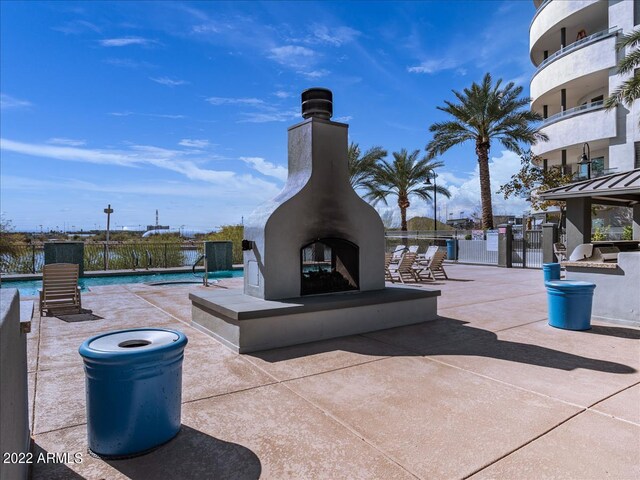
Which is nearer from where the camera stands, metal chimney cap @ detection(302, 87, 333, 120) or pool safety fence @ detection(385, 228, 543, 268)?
metal chimney cap @ detection(302, 87, 333, 120)

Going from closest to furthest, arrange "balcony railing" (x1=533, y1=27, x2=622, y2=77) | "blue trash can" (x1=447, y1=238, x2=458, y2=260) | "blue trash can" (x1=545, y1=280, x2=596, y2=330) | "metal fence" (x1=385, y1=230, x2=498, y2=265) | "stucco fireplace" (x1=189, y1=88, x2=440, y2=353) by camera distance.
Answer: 1. "stucco fireplace" (x1=189, y1=88, x2=440, y2=353)
2. "blue trash can" (x1=545, y1=280, x2=596, y2=330)
3. "metal fence" (x1=385, y1=230, x2=498, y2=265)
4. "blue trash can" (x1=447, y1=238, x2=458, y2=260)
5. "balcony railing" (x1=533, y1=27, x2=622, y2=77)

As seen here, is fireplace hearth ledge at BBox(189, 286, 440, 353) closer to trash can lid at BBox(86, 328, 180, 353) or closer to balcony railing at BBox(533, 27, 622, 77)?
trash can lid at BBox(86, 328, 180, 353)

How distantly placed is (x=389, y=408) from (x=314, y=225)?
12.4 ft

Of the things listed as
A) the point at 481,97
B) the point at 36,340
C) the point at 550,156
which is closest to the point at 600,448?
the point at 36,340

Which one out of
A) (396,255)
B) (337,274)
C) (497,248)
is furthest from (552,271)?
(497,248)

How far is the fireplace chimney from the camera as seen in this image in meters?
6.70

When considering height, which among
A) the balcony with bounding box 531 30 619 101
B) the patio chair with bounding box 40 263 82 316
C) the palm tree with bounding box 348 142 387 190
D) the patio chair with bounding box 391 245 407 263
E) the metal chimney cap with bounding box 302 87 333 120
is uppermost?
the balcony with bounding box 531 30 619 101

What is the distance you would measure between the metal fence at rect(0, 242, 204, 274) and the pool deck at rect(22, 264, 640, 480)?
1247cm

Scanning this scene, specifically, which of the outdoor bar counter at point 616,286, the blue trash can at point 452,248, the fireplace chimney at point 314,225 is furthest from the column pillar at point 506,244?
the fireplace chimney at point 314,225

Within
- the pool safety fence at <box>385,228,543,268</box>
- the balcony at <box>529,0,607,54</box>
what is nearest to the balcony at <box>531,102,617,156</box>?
the balcony at <box>529,0,607,54</box>

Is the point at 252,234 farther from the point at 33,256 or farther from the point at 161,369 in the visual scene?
the point at 33,256

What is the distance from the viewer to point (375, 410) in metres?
3.85

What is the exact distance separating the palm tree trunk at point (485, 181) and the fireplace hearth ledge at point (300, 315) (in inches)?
774

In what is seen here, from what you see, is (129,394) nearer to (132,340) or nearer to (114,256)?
(132,340)
